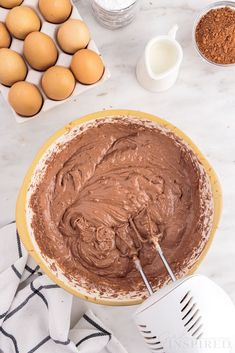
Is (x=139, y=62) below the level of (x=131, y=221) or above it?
above

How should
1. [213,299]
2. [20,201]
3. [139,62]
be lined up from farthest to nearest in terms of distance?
[139,62] → [20,201] → [213,299]

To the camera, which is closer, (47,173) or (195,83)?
(47,173)

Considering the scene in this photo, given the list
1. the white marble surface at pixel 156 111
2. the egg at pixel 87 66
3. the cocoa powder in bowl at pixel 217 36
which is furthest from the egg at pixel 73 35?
the cocoa powder in bowl at pixel 217 36

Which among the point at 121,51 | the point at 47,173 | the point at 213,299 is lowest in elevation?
the point at 213,299

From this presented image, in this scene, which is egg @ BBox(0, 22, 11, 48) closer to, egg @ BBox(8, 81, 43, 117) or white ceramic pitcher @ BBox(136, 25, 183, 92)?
egg @ BBox(8, 81, 43, 117)

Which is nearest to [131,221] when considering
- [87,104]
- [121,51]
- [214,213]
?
[214,213]

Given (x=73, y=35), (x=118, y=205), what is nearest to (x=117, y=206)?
(x=118, y=205)

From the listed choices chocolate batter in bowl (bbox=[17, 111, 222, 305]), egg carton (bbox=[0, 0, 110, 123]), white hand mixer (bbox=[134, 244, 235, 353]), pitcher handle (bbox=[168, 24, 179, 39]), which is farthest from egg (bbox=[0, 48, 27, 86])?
white hand mixer (bbox=[134, 244, 235, 353])

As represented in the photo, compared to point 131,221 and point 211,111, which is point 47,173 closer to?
point 131,221
